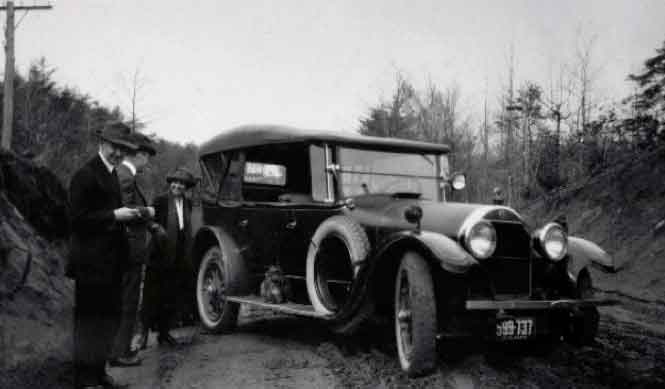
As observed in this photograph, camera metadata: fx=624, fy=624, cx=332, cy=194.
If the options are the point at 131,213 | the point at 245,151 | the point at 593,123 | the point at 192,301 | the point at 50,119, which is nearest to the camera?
the point at 131,213

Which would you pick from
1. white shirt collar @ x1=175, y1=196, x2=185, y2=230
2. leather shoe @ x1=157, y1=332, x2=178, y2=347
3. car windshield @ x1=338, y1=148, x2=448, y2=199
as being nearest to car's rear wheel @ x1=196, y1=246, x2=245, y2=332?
white shirt collar @ x1=175, y1=196, x2=185, y2=230

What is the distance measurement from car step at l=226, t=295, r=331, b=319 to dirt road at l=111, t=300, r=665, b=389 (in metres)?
0.36

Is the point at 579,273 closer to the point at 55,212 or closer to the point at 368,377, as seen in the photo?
the point at 368,377

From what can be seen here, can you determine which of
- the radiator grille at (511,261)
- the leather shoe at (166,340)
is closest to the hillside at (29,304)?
the leather shoe at (166,340)

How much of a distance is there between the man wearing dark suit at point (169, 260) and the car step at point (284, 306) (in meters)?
0.63

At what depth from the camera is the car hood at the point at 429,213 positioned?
4.88 m

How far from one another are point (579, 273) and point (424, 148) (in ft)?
7.00

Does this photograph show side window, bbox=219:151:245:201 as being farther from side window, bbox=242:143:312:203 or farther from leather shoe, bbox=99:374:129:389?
leather shoe, bbox=99:374:129:389

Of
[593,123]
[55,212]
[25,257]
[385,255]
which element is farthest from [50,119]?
[385,255]

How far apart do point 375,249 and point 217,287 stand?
9.52 feet

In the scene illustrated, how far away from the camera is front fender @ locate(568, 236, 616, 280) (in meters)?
5.10

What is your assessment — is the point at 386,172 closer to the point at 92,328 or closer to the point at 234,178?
the point at 234,178

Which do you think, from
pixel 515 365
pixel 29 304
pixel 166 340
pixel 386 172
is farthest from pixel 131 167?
pixel 515 365

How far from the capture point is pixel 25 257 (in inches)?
216
